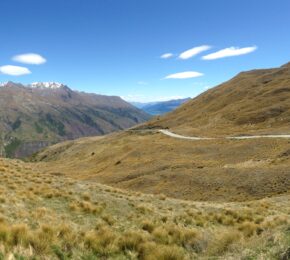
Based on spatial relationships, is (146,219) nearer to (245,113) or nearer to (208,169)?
(208,169)

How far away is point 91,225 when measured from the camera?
16062 millimetres

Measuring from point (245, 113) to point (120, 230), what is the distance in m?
134

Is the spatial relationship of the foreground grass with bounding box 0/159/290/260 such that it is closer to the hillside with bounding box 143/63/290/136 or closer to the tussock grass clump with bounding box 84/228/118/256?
the tussock grass clump with bounding box 84/228/118/256

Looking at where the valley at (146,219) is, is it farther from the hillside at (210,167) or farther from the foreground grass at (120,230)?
the hillside at (210,167)

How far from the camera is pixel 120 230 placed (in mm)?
15781

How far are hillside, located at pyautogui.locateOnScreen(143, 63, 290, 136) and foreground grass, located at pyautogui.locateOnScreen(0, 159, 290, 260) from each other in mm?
77863

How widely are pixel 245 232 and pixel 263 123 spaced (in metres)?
114

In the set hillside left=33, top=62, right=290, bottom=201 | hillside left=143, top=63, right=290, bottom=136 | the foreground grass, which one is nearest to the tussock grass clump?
the foreground grass

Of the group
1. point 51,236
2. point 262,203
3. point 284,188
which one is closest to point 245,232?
point 51,236

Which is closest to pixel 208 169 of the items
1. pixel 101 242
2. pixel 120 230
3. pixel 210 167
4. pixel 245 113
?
pixel 210 167

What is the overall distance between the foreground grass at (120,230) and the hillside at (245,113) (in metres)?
77.9

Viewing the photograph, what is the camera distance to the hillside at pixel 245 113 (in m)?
121

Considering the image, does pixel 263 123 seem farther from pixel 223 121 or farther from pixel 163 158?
pixel 163 158

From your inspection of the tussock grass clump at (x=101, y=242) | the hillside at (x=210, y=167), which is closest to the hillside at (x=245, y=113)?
the hillside at (x=210, y=167)
